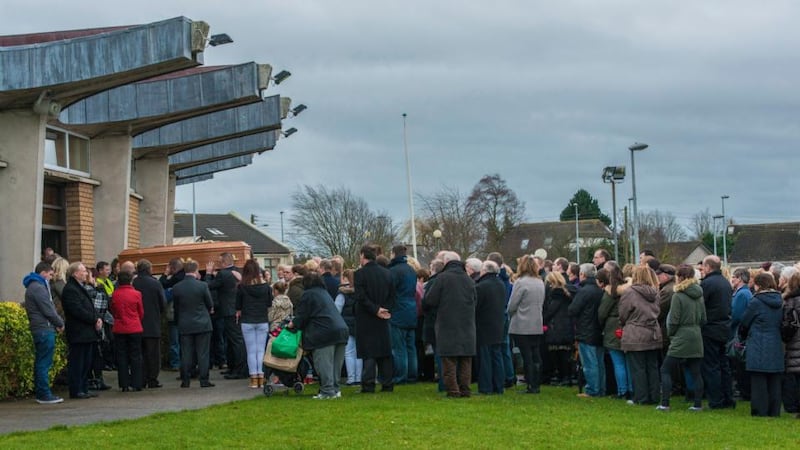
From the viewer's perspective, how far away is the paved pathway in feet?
41.1

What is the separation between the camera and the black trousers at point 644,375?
563 inches

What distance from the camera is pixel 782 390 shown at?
1417 centimetres

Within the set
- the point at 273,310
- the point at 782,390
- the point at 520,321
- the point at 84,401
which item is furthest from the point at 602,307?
the point at 84,401

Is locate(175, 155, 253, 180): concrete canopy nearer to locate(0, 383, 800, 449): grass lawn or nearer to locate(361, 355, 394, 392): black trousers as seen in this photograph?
locate(361, 355, 394, 392): black trousers

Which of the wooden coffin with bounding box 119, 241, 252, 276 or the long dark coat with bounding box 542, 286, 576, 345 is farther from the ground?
the wooden coffin with bounding box 119, 241, 252, 276

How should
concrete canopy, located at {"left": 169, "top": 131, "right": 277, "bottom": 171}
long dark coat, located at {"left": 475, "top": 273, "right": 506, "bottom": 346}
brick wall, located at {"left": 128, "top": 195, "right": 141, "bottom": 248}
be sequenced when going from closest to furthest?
long dark coat, located at {"left": 475, "top": 273, "right": 506, "bottom": 346} → brick wall, located at {"left": 128, "top": 195, "right": 141, "bottom": 248} → concrete canopy, located at {"left": 169, "top": 131, "right": 277, "bottom": 171}

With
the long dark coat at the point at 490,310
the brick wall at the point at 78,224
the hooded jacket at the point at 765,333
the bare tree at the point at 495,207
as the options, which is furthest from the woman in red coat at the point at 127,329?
the bare tree at the point at 495,207

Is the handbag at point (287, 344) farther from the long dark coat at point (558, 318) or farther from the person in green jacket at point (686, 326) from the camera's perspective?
the person in green jacket at point (686, 326)

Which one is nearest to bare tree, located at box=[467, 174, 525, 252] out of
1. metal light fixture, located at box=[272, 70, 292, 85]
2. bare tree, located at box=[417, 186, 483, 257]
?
bare tree, located at box=[417, 186, 483, 257]

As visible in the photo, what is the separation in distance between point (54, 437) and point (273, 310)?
5134 millimetres

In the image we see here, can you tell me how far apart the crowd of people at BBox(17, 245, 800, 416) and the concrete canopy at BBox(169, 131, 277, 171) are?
16135 millimetres

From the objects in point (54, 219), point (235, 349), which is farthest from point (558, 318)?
point (54, 219)

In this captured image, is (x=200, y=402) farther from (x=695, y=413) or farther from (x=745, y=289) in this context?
(x=745, y=289)

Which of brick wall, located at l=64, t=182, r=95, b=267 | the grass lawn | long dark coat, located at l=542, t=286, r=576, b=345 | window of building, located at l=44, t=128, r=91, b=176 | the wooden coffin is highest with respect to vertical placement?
window of building, located at l=44, t=128, r=91, b=176
